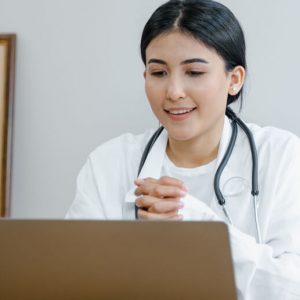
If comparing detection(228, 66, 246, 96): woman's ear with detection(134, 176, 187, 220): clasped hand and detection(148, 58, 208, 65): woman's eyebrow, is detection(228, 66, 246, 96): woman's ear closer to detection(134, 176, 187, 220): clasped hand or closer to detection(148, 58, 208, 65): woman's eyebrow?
detection(148, 58, 208, 65): woman's eyebrow

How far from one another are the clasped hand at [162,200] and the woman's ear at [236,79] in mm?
306

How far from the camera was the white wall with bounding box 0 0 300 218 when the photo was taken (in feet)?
4.56

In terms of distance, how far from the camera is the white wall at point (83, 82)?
1.39m

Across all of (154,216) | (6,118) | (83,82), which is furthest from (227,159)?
(6,118)

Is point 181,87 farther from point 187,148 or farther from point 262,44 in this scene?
point 262,44

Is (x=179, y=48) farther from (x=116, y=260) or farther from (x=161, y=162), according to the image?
(x=116, y=260)

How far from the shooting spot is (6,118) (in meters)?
1.50


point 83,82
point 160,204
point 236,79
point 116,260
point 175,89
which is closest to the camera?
point 116,260

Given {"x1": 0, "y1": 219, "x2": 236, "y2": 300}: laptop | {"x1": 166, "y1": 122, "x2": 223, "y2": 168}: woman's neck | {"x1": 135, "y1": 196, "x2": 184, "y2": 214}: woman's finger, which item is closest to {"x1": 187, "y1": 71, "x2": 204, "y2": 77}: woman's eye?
{"x1": 166, "y1": 122, "x2": 223, "y2": 168}: woman's neck

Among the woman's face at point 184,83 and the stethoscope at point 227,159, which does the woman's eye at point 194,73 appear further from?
the stethoscope at point 227,159

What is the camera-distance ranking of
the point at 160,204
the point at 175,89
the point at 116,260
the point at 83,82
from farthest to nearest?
the point at 83,82, the point at 175,89, the point at 160,204, the point at 116,260

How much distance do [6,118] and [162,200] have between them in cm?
70

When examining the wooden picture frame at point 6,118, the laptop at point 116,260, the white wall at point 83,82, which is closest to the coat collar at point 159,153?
the white wall at point 83,82

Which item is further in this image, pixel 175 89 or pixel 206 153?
pixel 206 153
